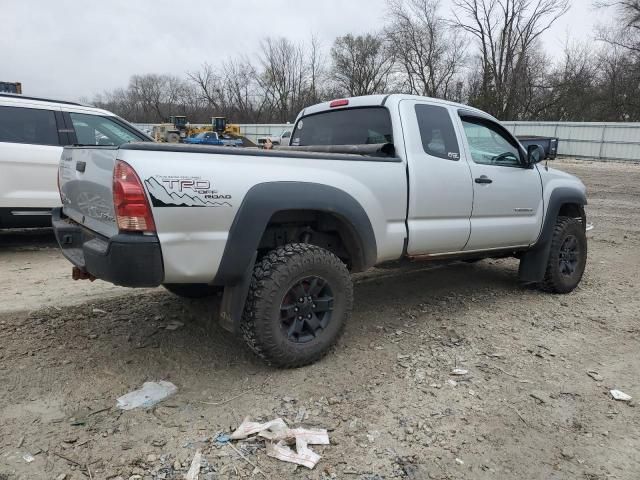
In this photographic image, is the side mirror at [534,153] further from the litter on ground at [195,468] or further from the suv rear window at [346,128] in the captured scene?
the litter on ground at [195,468]

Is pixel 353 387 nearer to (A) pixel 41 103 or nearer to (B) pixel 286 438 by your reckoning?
(B) pixel 286 438

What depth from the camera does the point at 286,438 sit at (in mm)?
2623

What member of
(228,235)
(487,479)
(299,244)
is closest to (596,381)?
(487,479)

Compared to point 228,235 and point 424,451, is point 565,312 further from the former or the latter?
point 228,235

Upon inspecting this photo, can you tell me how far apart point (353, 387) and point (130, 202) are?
177 centimetres

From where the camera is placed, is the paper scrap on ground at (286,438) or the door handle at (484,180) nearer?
the paper scrap on ground at (286,438)

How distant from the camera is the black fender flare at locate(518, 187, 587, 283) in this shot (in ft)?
16.7

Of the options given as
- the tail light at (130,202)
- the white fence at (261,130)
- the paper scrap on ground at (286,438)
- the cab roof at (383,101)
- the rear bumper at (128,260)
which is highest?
the white fence at (261,130)

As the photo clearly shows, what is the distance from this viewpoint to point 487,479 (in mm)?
2408

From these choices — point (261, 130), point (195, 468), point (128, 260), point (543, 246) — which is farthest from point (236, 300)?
point (261, 130)

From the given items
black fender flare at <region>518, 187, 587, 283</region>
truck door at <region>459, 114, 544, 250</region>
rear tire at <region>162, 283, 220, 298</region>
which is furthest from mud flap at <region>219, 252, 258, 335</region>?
black fender flare at <region>518, 187, 587, 283</region>

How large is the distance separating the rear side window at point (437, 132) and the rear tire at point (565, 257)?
1801mm

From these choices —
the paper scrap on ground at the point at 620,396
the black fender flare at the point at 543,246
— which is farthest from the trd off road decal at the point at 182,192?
the black fender flare at the point at 543,246

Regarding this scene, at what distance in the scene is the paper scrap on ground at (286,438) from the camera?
248 cm
